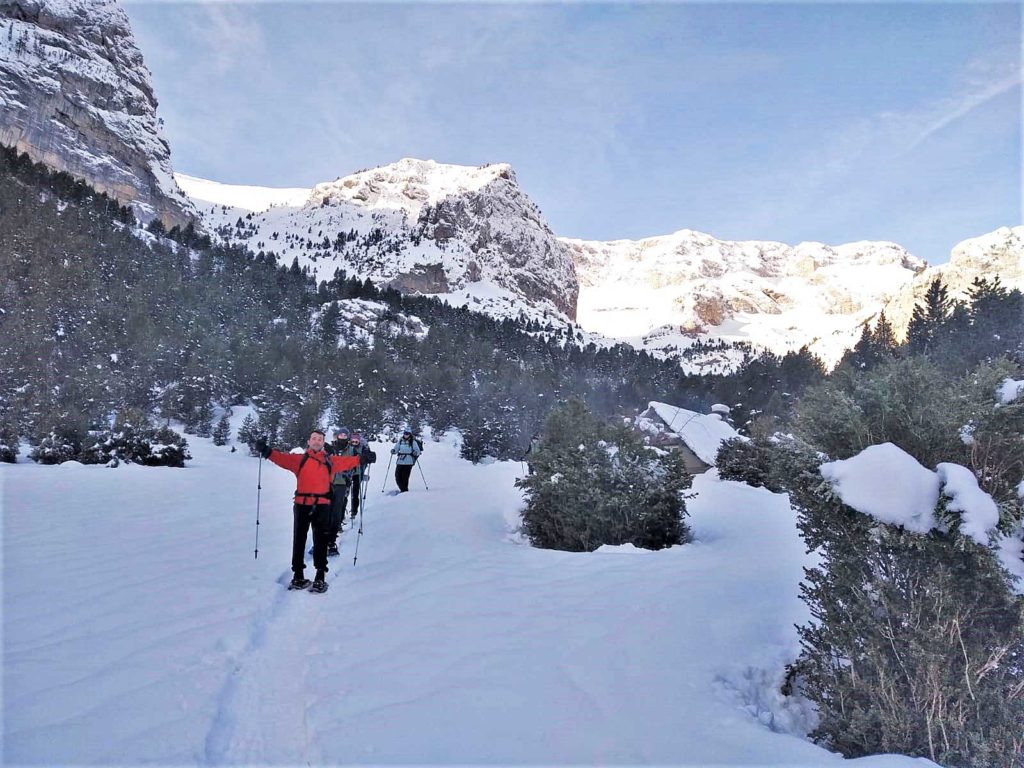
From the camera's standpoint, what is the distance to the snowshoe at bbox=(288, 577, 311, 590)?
5.63 m

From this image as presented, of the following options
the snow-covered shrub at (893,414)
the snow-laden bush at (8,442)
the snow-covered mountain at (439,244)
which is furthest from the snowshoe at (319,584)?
the snow-covered mountain at (439,244)

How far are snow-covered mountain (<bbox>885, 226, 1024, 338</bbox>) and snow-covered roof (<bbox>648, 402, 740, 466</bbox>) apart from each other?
57541 mm

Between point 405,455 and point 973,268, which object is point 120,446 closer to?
point 405,455

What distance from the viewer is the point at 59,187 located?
52.1 meters

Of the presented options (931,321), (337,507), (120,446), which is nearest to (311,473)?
(337,507)

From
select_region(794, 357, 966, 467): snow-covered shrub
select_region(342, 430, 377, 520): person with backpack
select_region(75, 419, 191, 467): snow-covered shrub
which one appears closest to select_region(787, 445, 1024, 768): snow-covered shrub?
select_region(794, 357, 966, 467): snow-covered shrub

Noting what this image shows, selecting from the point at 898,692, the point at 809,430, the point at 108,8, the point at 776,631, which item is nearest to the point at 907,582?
the point at 898,692

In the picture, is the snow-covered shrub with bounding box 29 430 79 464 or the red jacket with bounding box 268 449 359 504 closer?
the red jacket with bounding box 268 449 359 504

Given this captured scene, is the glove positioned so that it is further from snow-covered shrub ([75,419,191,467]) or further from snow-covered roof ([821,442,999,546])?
snow-covered shrub ([75,419,191,467])

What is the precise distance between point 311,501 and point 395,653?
2311 mm

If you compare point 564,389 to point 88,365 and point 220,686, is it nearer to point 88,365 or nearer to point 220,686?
point 88,365

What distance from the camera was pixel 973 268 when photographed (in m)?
87.5

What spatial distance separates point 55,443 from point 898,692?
20.3 m

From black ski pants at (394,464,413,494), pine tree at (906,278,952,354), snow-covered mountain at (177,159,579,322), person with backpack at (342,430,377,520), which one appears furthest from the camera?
snow-covered mountain at (177,159,579,322)
